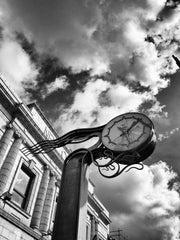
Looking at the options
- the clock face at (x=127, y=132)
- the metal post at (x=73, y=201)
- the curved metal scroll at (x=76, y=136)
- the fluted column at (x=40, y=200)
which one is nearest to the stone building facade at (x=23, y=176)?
the fluted column at (x=40, y=200)

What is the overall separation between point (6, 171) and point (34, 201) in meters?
4.38

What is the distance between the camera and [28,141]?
57.4 feet

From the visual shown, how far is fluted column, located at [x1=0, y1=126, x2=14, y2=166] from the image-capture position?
14.5 metres

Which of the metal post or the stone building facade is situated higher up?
the stone building facade

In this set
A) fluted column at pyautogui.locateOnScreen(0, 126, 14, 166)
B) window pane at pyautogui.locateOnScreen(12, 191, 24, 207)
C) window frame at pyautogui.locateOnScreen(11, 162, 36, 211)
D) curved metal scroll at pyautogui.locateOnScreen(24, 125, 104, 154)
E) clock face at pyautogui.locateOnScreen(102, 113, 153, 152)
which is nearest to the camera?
clock face at pyautogui.locateOnScreen(102, 113, 153, 152)

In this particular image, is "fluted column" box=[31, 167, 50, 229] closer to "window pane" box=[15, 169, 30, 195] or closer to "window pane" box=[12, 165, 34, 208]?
"window pane" box=[12, 165, 34, 208]

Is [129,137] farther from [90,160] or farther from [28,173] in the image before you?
[28,173]

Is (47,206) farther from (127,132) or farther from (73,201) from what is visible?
(127,132)

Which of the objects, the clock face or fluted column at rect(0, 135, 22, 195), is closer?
the clock face

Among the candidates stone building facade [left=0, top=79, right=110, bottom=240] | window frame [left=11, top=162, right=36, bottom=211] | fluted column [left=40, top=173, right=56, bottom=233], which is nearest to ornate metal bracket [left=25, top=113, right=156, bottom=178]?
stone building facade [left=0, top=79, right=110, bottom=240]

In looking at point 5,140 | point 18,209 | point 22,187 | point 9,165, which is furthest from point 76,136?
point 22,187

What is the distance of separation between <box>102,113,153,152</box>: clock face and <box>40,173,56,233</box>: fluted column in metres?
14.4

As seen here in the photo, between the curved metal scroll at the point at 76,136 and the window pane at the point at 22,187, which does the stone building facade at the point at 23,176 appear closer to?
the window pane at the point at 22,187

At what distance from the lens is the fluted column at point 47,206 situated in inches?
663
